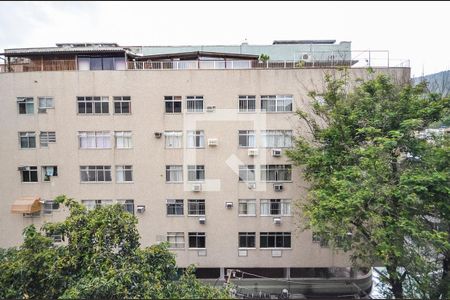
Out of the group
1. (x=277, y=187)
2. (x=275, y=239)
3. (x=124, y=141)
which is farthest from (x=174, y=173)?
(x=275, y=239)

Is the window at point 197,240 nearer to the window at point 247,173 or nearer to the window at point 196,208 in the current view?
the window at point 196,208

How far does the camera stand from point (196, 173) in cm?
1195

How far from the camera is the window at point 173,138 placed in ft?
38.9

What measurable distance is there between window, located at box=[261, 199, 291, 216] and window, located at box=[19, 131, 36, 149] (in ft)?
31.8

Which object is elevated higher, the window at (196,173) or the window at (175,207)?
the window at (196,173)

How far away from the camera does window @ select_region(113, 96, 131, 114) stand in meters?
11.8

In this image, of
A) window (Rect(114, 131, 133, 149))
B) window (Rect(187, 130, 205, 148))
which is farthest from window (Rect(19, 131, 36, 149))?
window (Rect(187, 130, 205, 148))

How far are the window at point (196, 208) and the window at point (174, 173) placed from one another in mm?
1066

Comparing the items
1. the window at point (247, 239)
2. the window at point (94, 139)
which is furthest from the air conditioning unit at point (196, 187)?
the window at point (94, 139)

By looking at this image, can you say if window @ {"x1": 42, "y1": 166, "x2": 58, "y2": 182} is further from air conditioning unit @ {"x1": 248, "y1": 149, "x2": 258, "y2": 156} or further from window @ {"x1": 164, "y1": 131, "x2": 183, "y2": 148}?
air conditioning unit @ {"x1": 248, "y1": 149, "x2": 258, "y2": 156}

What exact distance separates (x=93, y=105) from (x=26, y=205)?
478 centimetres

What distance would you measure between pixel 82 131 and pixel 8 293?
290 inches

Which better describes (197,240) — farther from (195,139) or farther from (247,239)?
(195,139)

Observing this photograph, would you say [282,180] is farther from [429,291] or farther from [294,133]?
[429,291]
